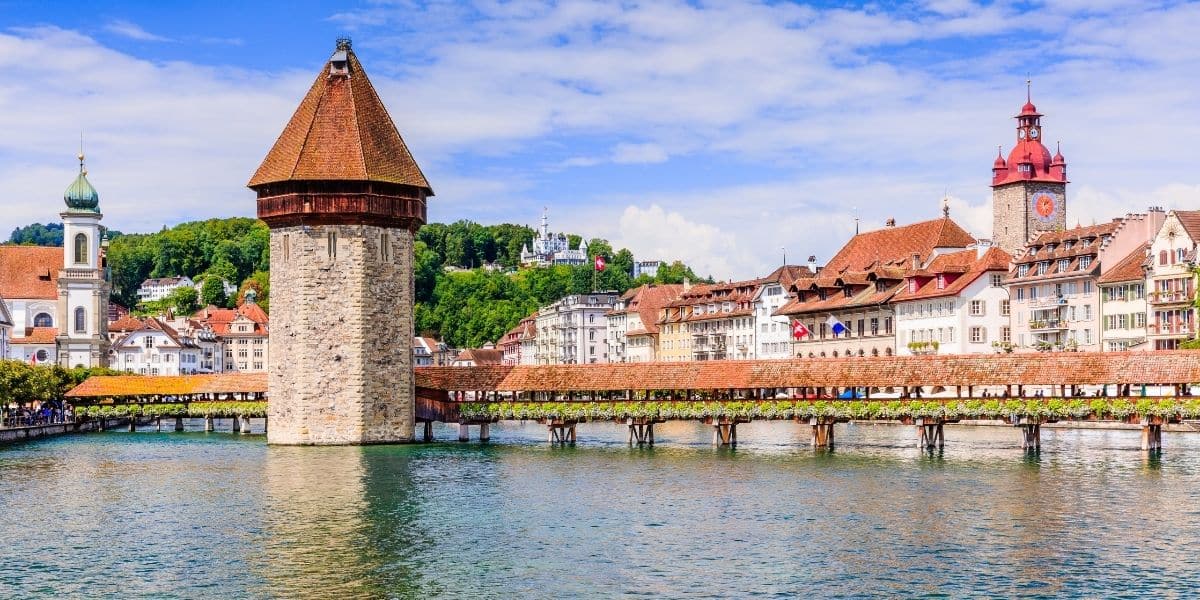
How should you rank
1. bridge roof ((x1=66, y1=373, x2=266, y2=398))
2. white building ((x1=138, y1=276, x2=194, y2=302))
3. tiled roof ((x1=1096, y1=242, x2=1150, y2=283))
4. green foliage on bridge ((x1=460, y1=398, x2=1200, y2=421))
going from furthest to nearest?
white building ((x1=138, y1=276, x2=194, y2=302)), tiled roof ((x1=1096, y1=242, x2=1150, y2=283)), bridge roof ((x1=66, y1=373, x2=266, y2=398)), green foliage on bridge ((x1=460, y1=398, x2=1200, y2=421))

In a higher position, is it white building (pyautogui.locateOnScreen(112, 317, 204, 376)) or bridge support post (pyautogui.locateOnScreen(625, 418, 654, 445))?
white building (pyautogui.locateOnScreen(112, 317, 204, 376))

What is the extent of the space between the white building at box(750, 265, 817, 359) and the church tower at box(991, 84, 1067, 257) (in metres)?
13.1

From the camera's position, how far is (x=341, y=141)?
54.1m

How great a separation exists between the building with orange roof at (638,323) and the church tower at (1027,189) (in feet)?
100

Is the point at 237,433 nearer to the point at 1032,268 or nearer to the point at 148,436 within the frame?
the point at 148,436

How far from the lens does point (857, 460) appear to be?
1868 inches

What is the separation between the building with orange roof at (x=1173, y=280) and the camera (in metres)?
68.1

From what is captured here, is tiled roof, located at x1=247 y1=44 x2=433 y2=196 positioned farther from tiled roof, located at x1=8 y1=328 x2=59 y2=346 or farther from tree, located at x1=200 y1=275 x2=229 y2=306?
tree, located at x1=200 y1=275 x2=229 y2=306

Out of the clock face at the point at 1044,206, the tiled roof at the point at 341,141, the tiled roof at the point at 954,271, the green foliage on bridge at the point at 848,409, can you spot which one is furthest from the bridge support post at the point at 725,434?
the clock face at the point at 1044,206

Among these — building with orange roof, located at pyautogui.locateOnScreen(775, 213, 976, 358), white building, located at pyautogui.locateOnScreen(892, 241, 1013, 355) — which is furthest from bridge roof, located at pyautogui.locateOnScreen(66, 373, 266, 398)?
white building, located at pyautogui.locateOnScreen(892, 241, 1013, 355)

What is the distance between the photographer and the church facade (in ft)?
353

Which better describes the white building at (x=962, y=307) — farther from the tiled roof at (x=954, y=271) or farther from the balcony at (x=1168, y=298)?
the balcony at (x=1168, y=298)

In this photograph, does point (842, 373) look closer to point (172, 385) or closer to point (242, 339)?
point (172, 385)

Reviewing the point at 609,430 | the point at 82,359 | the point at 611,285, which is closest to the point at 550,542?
the point at 609,430
